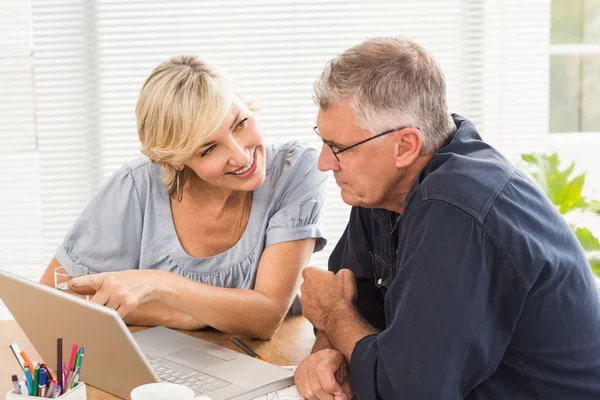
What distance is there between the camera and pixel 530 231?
1.34 meters

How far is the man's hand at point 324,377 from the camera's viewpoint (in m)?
1.44

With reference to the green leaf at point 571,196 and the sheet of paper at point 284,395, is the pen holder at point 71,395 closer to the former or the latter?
the sheet of paper at point 284,395

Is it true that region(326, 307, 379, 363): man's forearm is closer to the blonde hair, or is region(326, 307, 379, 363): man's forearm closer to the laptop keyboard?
the laptop keyboard

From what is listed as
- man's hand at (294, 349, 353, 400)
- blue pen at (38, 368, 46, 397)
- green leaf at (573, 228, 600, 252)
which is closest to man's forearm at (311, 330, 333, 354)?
man's hand at (294, 349, 353, 400)

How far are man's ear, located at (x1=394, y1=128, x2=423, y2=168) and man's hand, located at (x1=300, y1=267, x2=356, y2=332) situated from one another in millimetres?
328

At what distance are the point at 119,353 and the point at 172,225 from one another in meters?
0.77

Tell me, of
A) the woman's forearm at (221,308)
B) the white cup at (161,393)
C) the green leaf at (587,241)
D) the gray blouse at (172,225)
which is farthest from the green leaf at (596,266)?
the white cup at (161,393)

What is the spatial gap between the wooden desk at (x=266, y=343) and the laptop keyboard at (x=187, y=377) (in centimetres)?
18

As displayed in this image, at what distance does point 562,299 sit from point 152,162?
1125 millimetres

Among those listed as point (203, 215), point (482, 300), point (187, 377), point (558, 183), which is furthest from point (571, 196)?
point (187, 377)

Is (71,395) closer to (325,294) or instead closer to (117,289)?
(117,289)

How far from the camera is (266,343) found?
180 cm

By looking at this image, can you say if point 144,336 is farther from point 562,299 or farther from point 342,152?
point 562,299

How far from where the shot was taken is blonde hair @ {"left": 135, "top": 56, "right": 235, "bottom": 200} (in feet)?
6.21
